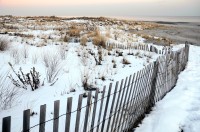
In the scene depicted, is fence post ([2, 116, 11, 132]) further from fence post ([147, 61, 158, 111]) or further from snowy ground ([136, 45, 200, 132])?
fence post ([147, 61, 158, 111])

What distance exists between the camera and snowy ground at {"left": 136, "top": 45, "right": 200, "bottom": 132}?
4.10 m

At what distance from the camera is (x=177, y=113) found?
4.56 m

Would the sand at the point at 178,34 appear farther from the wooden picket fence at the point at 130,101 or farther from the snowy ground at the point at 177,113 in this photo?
the wooden picket fence at the point at 130,101

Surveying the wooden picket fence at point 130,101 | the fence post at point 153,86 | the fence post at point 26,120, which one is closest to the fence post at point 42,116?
the fence post at point 26,120

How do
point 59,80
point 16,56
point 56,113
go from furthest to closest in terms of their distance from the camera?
1. point 16,56
2. point 59,80
3. point 56,113

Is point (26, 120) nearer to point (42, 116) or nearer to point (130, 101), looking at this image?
point (42, 116)

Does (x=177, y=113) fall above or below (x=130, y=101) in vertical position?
below

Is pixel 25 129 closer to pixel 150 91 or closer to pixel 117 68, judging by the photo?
pixel 150 91

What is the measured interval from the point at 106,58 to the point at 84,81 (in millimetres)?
3864

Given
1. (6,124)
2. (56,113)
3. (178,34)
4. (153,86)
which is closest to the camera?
(6,124)

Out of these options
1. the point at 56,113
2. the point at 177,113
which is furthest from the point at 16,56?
the point at 56,113

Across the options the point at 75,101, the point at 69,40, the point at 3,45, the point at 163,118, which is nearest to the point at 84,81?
the point at 75,101

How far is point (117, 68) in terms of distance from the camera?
27.0 feet

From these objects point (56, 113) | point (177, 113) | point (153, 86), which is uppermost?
point (56, 113)
